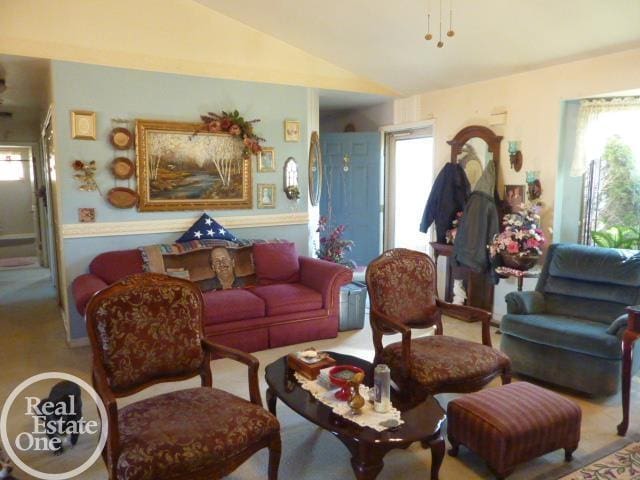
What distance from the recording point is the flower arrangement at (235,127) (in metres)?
4.60

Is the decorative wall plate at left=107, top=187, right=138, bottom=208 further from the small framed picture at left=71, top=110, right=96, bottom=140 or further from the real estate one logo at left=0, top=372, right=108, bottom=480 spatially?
the real estate one logo at left=0, top=372, right=108, bottom=480

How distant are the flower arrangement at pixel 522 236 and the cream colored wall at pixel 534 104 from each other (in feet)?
0.78

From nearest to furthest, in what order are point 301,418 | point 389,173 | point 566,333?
point 301,418
point 566,333
point 389,173

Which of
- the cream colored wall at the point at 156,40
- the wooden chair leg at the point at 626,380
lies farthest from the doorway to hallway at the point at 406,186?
the wooden chair leg at the point at 626,380

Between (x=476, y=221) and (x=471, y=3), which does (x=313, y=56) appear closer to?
(x=471, y=3)

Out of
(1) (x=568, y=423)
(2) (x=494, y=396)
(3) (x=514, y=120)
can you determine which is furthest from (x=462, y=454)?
(3) (x=514, y=120)

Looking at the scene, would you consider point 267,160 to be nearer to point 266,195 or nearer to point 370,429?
point 266,195

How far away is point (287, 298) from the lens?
4148 millimetres

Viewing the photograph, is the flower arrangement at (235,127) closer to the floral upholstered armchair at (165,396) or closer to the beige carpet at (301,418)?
the beige carpet at (301,418)

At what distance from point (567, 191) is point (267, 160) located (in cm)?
289

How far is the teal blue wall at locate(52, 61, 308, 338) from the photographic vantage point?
4.04 m

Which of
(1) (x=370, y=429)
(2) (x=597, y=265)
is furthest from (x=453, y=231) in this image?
(1) (x=370, y=429)

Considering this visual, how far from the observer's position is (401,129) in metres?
5.95

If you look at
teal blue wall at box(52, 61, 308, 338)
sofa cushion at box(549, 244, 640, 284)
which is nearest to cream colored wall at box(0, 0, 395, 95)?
teal blue wall at box(52, 61, 308, 338)
